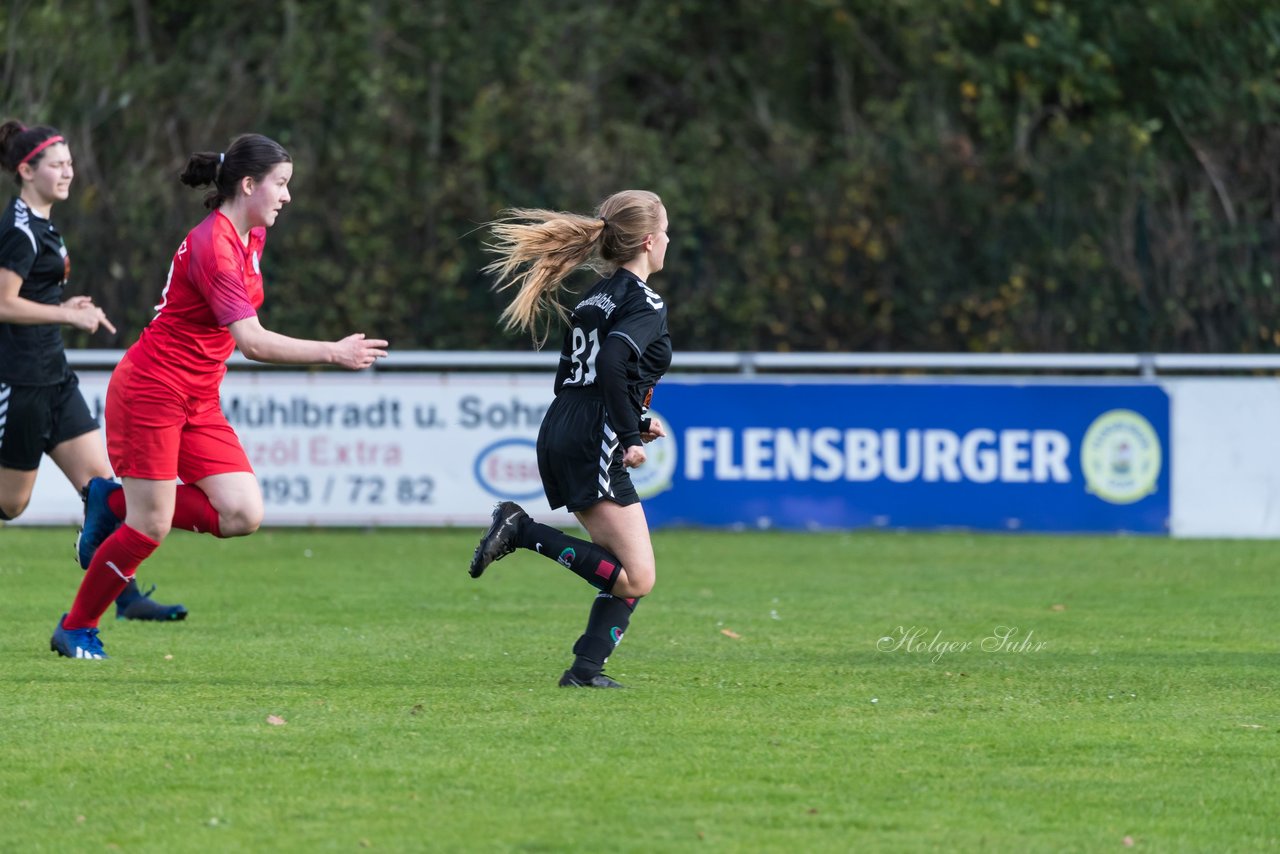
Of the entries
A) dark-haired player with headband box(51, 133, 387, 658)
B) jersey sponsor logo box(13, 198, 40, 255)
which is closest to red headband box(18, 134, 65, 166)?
jersey sponsor logo box(13, 198, 40, 255)

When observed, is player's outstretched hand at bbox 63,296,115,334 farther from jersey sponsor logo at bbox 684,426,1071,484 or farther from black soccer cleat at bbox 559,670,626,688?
jersey sponsor logo at bbox 684,426,1071,484

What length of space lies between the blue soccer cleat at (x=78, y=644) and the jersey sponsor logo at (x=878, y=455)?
270 inches

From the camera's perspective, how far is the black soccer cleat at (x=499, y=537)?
6918 mm

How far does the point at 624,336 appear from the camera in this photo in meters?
6.73

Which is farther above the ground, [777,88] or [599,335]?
[777,88]

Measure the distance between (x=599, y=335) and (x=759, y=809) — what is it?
2205 mm

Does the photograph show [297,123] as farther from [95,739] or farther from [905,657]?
[95,739]

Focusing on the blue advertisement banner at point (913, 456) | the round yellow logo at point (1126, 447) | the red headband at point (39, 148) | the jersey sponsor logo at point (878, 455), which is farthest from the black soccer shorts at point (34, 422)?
the round yellow logo at point (1126, 447)

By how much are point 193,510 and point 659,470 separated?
676 centimetres

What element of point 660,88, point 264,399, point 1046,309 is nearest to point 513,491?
point 264,399

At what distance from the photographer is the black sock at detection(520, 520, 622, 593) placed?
6.92 meters

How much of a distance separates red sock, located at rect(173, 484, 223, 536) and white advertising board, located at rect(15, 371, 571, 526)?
251 inches

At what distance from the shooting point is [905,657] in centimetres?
Result: 807

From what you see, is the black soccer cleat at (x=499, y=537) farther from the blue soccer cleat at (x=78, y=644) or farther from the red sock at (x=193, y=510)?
the blue soccer cleat at (x=78, y=644)
